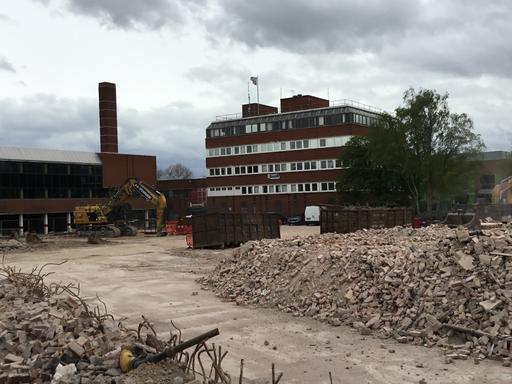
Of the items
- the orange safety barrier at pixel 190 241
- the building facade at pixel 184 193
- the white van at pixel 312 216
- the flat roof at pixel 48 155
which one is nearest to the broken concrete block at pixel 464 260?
the orange safety barrier at pixel 190 241

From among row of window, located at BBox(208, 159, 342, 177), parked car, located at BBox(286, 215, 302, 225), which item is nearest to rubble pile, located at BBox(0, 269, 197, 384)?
parked car, located at BBox(286, 215, 302, 225)

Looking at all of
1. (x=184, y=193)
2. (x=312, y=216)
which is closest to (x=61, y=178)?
(x=312, y=216)

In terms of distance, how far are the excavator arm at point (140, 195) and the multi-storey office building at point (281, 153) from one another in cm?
2868

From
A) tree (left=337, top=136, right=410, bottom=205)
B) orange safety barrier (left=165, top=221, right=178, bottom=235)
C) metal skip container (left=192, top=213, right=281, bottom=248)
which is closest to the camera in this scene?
metal skip container (left=192, top=213, right=281, bottom=248)

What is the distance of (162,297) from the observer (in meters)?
15.6

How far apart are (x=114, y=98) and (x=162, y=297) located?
193 feet

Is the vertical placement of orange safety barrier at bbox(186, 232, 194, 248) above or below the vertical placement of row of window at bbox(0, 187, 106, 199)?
below

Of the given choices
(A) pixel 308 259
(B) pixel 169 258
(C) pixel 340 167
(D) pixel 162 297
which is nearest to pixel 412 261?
(A) pixel 308 259

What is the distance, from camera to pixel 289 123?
256 feet

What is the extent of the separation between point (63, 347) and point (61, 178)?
5591 cm

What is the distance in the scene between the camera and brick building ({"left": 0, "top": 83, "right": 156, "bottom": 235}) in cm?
5491

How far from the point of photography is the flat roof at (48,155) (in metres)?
55.8

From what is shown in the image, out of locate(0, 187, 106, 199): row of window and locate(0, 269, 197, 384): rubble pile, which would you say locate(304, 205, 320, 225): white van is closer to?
locate(0, 187, 106, 199): row of window

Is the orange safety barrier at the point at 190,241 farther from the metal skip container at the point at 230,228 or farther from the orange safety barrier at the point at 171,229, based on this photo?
the orange safety barrier at the point at 171,229
